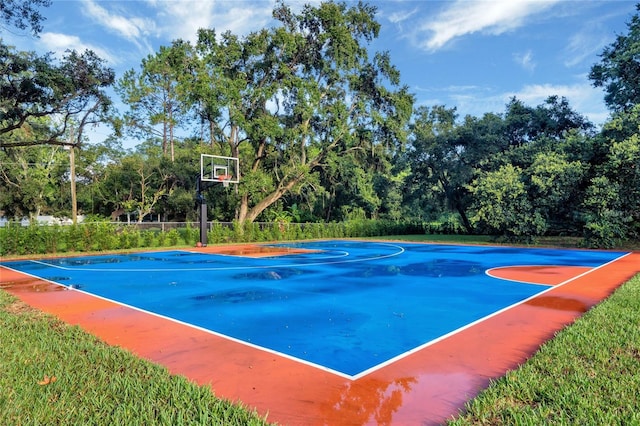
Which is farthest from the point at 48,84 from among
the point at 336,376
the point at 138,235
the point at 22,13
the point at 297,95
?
the point at 336,376

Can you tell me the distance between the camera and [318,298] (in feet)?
25.4

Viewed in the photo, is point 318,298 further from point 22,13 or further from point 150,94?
point 150,94

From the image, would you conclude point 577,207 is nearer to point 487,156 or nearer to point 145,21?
point 487,156

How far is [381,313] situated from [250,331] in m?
2.21

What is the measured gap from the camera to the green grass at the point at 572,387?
2.76 metres

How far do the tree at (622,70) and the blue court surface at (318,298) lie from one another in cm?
1789

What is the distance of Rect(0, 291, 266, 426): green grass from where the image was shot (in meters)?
2.73

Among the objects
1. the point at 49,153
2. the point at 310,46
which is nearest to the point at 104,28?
the point at 310,46

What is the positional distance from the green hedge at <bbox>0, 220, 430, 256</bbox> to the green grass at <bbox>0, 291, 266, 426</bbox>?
1507 cm

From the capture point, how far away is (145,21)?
55.8ft

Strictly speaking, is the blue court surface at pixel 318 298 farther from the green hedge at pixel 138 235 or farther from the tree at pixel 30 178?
the tree at pixel 30 178

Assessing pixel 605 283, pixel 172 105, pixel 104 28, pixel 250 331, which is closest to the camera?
pixel 250 331

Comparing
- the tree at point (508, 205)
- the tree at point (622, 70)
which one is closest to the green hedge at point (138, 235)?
the tree at point (508, 205)

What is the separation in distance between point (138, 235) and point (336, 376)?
19.0 m
